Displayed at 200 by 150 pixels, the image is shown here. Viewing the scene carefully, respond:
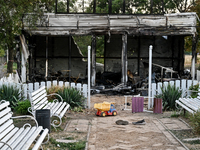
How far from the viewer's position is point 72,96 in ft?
32.9

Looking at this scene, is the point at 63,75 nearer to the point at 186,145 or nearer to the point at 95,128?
the point at 95,128

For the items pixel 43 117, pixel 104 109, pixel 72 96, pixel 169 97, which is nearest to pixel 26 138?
pixel 43 117

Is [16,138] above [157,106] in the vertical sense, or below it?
above

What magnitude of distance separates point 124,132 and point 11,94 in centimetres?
478

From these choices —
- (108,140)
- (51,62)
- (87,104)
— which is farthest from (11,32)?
(108,140)

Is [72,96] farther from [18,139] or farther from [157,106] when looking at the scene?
[18,139]

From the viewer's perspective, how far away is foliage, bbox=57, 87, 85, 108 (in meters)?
9.85

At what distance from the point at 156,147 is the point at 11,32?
11764 mm

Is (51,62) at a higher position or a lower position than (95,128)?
higher

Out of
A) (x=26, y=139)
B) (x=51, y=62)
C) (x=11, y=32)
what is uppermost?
(x=11, y=32)

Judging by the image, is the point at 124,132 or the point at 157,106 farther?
the point at 157,106

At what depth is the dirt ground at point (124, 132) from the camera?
593 centimetres

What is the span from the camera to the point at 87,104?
10938 mm

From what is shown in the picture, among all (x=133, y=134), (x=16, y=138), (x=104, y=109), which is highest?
(x=16, y=138)
